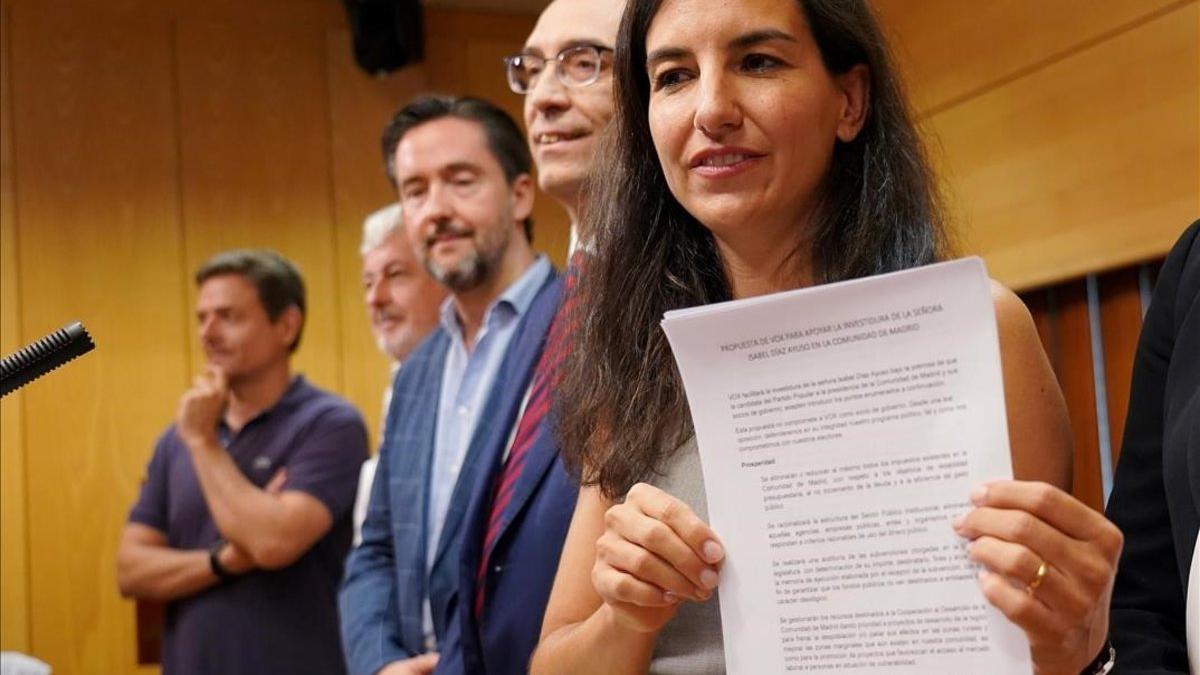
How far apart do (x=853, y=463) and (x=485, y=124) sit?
6.78 feet

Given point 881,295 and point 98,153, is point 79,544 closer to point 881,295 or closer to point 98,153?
point 98,153

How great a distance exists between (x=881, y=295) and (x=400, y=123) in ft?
7.21

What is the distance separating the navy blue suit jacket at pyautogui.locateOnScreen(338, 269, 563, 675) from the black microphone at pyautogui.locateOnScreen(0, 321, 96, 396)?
110 cm

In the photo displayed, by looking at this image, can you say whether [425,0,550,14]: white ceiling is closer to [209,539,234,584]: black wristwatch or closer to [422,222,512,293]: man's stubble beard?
[209,539,234,584]: black wristwatch

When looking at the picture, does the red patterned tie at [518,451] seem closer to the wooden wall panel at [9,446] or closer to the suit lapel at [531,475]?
the suit lapel at [531,475]

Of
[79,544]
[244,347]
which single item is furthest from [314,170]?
[244,347]

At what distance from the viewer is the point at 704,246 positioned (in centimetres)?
156

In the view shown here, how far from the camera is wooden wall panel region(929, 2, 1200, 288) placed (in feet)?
10.0

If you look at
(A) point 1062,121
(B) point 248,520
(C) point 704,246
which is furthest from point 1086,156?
(B) point 248,520

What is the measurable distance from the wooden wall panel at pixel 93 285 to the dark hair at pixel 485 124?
2969mm

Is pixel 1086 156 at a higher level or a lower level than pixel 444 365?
higher

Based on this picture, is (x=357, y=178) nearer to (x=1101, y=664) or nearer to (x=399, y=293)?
(x=399, y=293)

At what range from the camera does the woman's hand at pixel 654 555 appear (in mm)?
1188

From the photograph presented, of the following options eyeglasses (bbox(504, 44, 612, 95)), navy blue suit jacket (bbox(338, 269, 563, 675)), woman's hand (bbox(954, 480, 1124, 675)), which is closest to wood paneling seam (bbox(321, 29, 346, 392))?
navy blue suit jacket (bbox(338, 269, 563, 675))
